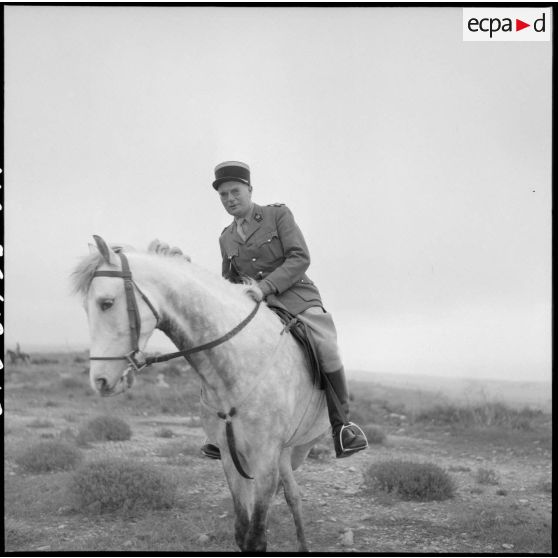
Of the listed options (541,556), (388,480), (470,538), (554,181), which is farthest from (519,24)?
(388,480)

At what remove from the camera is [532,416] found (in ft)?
49.4

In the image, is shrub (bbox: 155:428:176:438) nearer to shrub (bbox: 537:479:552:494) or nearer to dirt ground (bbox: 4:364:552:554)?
dirt ground (bbox: 4:364:552:554)

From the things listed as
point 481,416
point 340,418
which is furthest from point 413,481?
point 481,416

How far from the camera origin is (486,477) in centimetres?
866

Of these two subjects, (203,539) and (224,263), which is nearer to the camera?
(224,263)

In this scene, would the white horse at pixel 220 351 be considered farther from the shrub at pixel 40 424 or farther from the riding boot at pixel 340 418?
the shrub at pixel 40 424

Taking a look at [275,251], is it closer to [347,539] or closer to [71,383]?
[347,539]

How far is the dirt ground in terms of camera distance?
598cm

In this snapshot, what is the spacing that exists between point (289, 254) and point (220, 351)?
1.10 metres

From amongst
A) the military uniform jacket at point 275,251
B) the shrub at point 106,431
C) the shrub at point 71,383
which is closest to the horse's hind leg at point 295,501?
the military uniform jacket at point 275,251

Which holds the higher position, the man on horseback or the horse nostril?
the man on horseback

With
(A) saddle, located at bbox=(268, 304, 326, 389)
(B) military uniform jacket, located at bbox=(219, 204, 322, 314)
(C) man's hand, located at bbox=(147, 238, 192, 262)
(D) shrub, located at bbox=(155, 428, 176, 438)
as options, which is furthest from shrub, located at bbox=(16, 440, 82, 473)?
(C) man's hand, located at bbox=(147, 238, 192, 262)

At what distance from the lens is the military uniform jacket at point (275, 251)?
14.3 ft

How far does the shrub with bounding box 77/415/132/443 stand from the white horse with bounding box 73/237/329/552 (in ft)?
28.3
